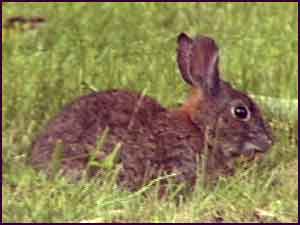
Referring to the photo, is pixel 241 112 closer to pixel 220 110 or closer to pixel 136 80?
pixel 220 110

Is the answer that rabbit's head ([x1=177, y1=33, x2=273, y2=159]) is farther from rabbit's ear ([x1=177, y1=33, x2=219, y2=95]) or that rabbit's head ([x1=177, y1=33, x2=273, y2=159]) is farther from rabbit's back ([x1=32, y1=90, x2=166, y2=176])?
rabbit's back ([x1=32, y1=90, x2=166, y2=176])

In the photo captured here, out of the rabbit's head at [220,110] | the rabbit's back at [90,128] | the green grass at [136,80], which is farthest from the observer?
the rabbit's head at [220,110]

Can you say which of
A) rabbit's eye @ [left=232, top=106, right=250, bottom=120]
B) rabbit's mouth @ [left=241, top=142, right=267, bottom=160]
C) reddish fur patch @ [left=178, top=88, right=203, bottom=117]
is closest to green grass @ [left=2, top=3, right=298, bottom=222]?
rabbit's mouth @ [left=241, top=142, right=267, bottom=160]

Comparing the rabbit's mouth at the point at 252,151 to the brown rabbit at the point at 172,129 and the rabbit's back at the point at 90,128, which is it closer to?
the brown rabbit at the point at 172,129

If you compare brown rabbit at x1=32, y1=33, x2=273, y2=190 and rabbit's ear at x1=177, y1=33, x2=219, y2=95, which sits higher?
rabbit's ear at x1=177, y1=33, x2=219, y2=95

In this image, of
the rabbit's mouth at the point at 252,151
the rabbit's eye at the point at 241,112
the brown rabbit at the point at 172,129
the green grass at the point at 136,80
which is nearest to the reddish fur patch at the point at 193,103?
the brown rabbit at the point at 172,129

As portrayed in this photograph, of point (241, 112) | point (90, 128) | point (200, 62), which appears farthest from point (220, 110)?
point (90, 128)
